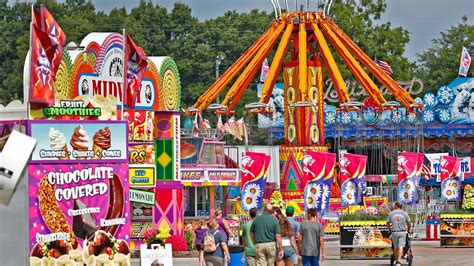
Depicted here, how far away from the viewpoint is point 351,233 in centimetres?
3253

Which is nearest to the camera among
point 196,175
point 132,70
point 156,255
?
point 156,255

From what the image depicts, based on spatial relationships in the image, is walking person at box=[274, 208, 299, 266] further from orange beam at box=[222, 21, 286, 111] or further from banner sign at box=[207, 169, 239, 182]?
orange beam at box=[222, 21, 286, 111]

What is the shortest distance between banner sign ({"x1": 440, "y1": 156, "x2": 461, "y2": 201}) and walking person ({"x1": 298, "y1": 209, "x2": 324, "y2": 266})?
71.6 ft

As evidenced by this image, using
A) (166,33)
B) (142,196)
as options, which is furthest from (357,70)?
(166,33)

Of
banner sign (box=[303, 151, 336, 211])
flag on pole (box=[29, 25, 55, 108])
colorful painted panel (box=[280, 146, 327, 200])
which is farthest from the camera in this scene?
colorful painted panel (box=[280, 146, 327, 200])

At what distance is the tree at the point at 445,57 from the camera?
107000mm

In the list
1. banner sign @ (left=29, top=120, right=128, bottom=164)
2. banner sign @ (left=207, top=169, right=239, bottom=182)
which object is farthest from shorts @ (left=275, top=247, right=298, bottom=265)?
banner sign @ (left=207, top=169, right=239, bottom=182)

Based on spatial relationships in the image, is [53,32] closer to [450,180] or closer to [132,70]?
[132,70]

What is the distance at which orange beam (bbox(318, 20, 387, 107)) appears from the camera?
51156mm

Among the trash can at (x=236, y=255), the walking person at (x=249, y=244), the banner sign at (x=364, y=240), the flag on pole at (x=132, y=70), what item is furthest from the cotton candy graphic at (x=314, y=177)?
the walking person at (x=249, y=244)

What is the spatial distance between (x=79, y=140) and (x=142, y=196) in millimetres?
13801

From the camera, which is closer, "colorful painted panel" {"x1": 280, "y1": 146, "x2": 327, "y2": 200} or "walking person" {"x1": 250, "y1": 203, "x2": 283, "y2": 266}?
"walking person" {"x1": 250, "y1": 203, "x2": 283, "y2": 266}

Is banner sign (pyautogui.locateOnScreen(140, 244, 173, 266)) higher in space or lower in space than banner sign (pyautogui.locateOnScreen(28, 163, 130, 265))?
lower

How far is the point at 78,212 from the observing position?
2170cm
